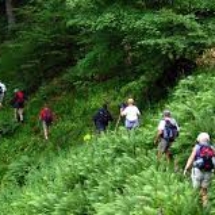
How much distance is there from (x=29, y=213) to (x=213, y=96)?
19.4 ft

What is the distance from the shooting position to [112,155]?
17.4m

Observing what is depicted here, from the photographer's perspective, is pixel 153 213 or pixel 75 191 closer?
pixel 153 213

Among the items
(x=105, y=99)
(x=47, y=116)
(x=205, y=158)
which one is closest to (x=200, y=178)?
(x=205, y=158)

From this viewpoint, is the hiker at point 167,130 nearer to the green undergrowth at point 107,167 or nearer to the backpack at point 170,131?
the backpack at point 170,131

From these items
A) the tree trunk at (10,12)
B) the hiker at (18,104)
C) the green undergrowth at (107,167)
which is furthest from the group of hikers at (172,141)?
the tree trunk at (10,12)

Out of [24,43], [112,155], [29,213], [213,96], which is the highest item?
[24,43]

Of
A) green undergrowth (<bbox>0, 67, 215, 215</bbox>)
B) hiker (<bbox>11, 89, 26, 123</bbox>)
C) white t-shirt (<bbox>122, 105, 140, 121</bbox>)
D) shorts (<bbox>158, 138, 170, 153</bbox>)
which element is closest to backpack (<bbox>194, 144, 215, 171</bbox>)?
green undergrowth (<bbox>0, 67, 215, 215</bbox>)

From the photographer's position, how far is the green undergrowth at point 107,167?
43.4 ft

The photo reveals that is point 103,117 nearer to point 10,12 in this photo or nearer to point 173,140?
point 173,140

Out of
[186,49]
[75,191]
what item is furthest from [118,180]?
[186,49]

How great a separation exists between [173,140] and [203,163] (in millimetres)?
3176

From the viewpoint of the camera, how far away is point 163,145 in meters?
15.3

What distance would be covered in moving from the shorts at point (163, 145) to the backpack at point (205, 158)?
10.2 feet

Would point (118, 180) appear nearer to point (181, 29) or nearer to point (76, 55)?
point (181, 29)
